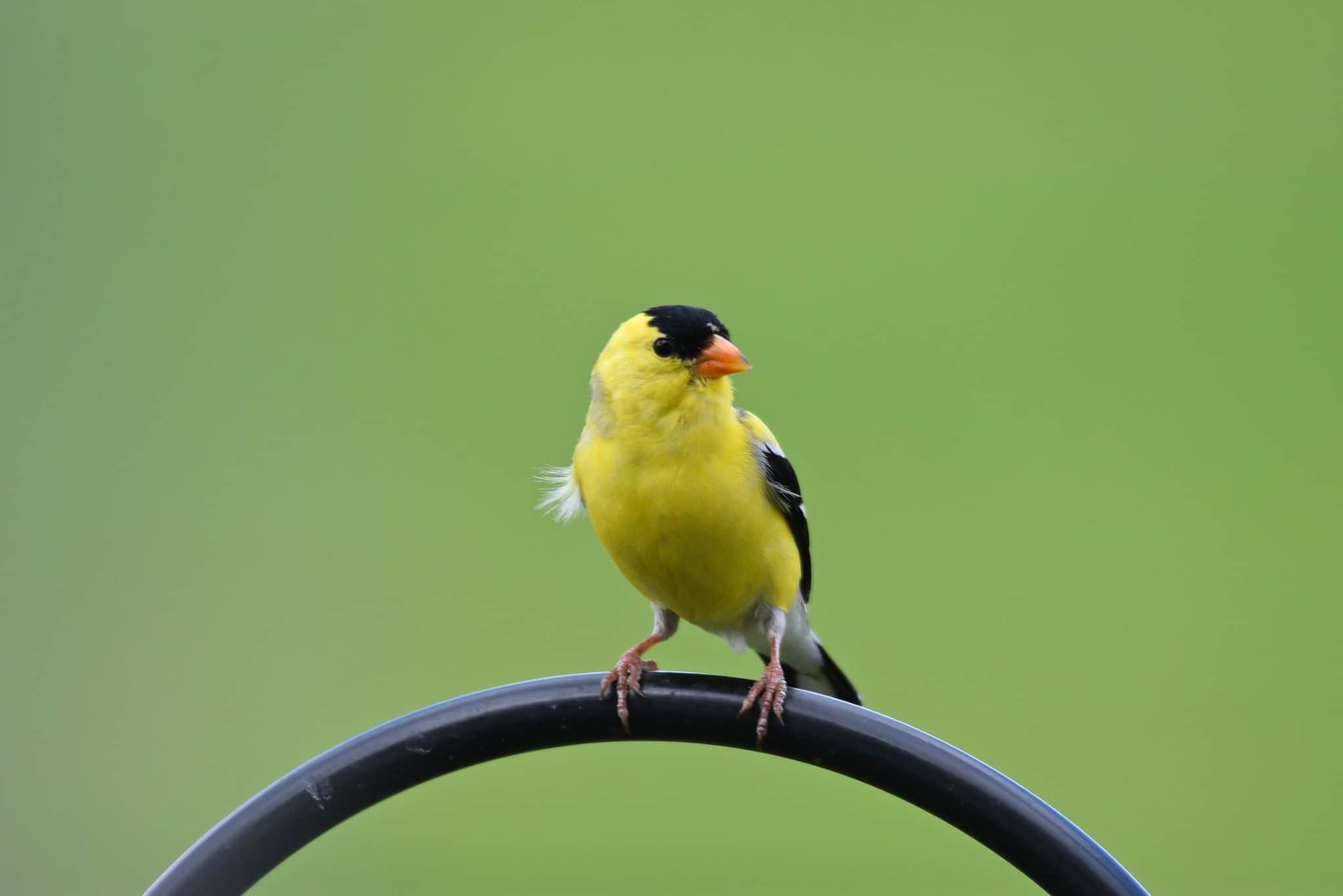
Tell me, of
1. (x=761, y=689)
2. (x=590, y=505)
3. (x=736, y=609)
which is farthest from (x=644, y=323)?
(x=761, y=689)

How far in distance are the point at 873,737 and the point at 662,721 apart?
327 mm

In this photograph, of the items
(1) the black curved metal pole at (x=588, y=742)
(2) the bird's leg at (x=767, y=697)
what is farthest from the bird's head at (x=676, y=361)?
(1) the black curved metal pole at (x=588, y=742)

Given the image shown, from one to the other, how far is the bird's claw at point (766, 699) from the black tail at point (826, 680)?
116cm

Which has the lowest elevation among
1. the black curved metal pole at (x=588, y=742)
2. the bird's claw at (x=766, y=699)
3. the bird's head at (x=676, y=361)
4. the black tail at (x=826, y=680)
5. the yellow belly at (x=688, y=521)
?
the black curved metal pole at (x=588, y=742)

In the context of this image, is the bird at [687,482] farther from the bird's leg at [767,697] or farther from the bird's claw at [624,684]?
the bird's leg at [767,697]

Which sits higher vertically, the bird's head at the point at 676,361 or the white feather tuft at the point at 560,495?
the bird's head at the point at 676,361

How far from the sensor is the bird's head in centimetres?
262

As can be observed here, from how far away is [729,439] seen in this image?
2.67 metres

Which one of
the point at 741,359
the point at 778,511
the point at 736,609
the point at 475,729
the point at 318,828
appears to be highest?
the point at 741,359

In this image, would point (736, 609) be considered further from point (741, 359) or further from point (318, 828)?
point (318, 828)

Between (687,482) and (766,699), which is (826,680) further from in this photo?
(766,699)

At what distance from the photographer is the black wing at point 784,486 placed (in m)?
2.76

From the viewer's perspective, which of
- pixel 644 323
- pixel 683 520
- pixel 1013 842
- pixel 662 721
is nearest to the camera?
pixel 1013 842

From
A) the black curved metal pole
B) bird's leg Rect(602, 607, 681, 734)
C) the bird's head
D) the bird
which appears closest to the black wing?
the bird
